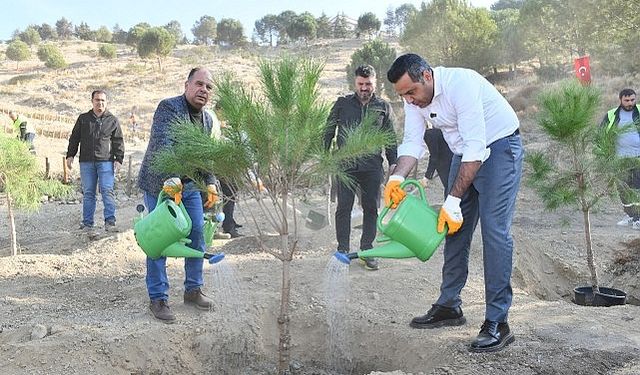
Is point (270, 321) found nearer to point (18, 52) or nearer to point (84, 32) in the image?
point (18, 52)

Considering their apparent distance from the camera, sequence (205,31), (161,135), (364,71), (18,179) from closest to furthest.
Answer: (161,135)
(364,71)
(18,179)
(205,31)

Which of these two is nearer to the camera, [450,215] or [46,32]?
[450,215]

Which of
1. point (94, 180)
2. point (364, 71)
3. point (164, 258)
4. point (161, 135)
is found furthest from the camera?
point (94, 180)

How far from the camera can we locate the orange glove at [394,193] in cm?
293

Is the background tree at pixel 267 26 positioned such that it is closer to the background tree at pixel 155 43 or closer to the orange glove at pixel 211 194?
the background tree at pixel 155 43

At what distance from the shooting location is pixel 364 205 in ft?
14.9

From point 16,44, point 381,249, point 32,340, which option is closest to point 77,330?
point 32,340

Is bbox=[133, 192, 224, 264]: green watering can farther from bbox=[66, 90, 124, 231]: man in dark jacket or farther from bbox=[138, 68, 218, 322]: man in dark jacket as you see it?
bbox=[66, 90, 124, 231]: man in dark jacket

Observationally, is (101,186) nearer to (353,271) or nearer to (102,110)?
(102,110)

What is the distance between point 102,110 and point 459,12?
24.3 metres

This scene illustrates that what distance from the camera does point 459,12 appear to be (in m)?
27.7

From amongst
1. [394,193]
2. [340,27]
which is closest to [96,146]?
[394,193]

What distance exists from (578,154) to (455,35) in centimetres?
2382

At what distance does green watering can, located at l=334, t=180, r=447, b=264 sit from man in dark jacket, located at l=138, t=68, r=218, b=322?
3.23 feet
